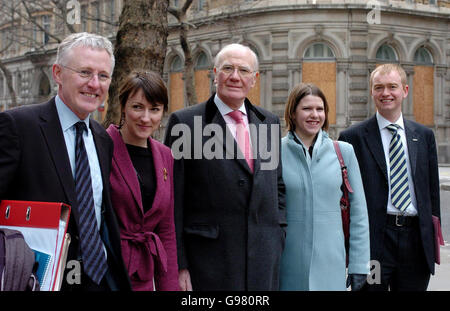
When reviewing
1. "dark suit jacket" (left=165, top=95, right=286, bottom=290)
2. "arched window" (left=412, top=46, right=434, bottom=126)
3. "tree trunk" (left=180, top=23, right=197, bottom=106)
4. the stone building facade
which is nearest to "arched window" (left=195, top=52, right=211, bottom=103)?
the stone building facade

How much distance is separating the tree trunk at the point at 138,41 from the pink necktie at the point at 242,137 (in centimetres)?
288

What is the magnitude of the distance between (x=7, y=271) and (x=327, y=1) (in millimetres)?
23966

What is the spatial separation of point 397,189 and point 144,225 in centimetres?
210

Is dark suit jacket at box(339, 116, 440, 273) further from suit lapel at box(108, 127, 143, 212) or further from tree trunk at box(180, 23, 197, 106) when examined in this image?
tree trunk at box(180, 23, 197, 106)

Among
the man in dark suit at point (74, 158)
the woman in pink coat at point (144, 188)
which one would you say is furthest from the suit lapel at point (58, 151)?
the woman in pink coat at point (144, 188)

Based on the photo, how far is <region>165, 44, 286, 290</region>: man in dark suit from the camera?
3.63 metres

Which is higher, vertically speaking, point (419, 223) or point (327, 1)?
point (327, 1)

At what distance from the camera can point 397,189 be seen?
13.9 feet

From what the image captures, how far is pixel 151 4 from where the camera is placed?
21.4ft

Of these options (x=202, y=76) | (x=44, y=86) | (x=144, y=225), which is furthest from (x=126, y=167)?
(x=44, y=86)

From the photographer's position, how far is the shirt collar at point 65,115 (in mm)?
2963
